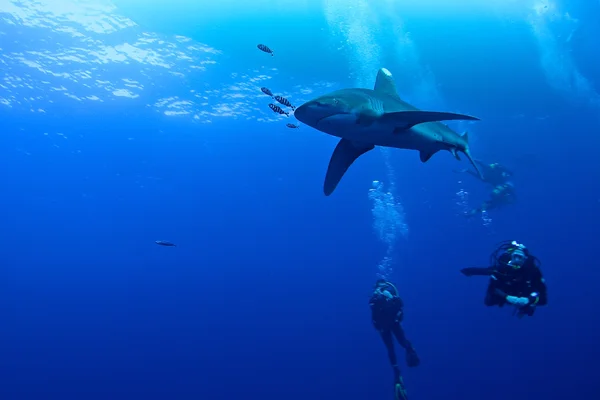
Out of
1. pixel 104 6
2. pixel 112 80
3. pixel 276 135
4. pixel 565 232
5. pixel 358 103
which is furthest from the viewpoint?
pixel 565 232

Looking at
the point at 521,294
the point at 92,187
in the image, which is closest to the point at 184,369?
the point at 92,187

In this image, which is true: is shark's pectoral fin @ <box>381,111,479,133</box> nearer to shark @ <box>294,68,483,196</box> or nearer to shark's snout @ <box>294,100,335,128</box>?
shark @ <box>294,68,483,196</box>

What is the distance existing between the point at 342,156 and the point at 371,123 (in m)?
1.12

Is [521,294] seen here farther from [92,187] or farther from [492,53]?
[92,187]

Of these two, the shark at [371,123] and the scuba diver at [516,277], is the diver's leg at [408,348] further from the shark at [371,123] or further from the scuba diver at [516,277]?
the shark at [371,123]

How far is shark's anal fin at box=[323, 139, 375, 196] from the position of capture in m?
4.55

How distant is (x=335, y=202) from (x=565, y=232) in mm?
46256

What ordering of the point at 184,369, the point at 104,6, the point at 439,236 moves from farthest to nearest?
the point at 439,236, the point at 184,369, the point at 104,6

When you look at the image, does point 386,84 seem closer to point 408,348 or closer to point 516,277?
point 516,277

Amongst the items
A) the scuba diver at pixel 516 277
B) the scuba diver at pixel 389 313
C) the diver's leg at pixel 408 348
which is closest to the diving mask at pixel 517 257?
the scuba diver at pixel 516 277

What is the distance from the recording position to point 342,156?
4641 mm

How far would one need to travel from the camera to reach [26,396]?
69125 millimetres

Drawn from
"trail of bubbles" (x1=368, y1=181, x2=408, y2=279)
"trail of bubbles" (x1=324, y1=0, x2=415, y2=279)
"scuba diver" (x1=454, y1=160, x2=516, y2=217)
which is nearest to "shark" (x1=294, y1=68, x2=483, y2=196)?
"trail of bubbles" (x1=324, y1=0, x2=415, y2=279)

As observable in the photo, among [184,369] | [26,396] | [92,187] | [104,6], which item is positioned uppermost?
[92,187]
